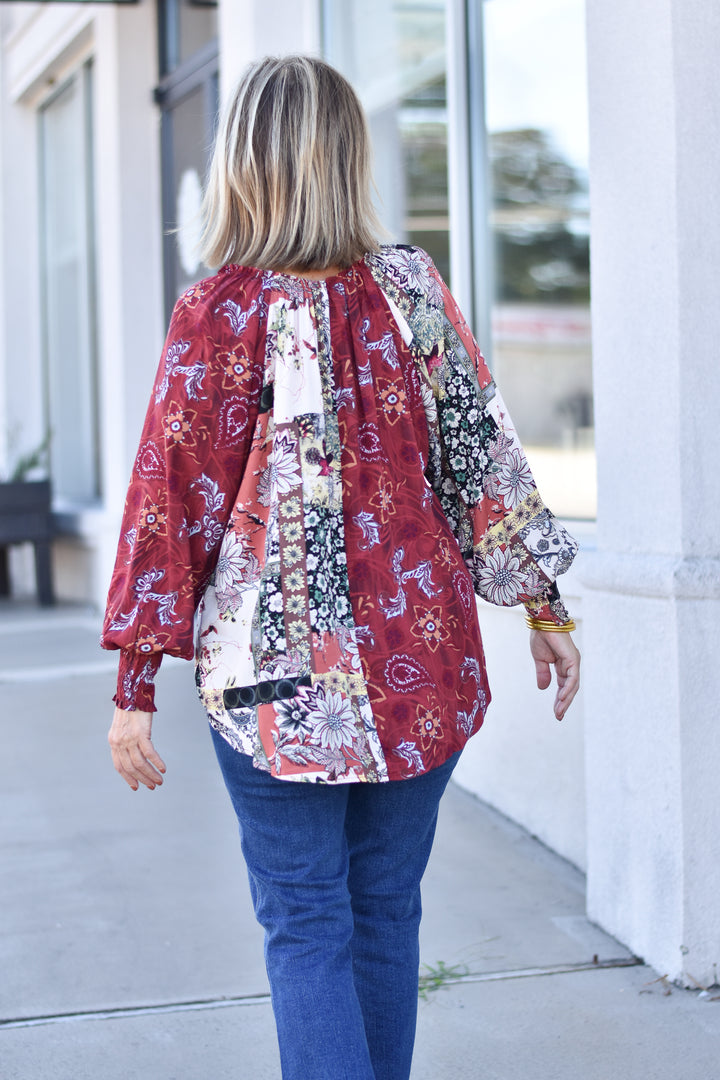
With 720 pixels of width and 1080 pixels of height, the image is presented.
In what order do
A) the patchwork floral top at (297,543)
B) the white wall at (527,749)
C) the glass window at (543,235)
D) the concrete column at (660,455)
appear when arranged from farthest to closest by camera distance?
the glass window at (543,235), the white wall at (527,749), the concrete column at (660,455), the patchwork floral top at (297,543)

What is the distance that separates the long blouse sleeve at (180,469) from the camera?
1631 millimetres

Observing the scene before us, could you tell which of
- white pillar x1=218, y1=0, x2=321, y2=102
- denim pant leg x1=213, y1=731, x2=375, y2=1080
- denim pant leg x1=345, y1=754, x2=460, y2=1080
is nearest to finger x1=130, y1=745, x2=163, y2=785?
denim pant leg x1=213, y1=731, x2=375, y2=1080

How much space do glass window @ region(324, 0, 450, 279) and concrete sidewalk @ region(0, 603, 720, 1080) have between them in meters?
2.30

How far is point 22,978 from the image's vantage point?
2816 millimetres

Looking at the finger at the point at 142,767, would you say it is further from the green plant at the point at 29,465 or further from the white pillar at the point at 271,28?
the green plant at the point at 29,465

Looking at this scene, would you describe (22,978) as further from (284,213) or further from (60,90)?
(60,90)

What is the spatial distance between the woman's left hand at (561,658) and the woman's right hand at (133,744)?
618 mm

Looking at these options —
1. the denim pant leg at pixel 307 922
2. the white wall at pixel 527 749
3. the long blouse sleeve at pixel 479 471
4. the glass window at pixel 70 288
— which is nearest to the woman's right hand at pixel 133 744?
the denim pant leg at pixel 307 922

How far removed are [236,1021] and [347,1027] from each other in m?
1.06

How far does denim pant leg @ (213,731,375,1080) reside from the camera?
1.64 meters

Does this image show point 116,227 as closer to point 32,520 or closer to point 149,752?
point 32,520

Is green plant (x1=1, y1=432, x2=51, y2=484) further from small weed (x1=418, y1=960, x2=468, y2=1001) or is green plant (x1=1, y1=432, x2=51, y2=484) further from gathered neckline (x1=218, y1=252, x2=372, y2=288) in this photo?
gathered neckline (x1=218, y1=252, x2=372, y2=288)

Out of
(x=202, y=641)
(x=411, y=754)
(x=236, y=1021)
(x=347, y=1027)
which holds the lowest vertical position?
(x=236, y=1021)

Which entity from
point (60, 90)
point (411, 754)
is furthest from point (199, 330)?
point (60, 90)
